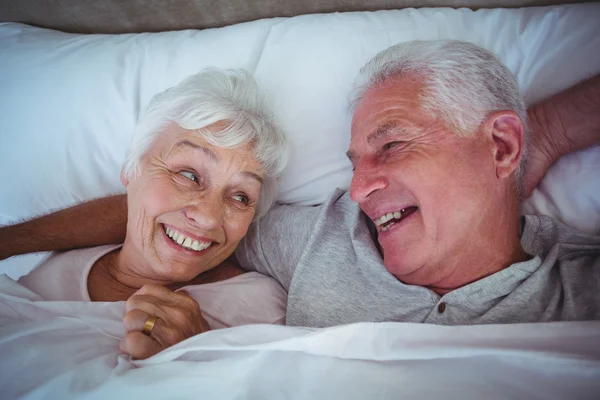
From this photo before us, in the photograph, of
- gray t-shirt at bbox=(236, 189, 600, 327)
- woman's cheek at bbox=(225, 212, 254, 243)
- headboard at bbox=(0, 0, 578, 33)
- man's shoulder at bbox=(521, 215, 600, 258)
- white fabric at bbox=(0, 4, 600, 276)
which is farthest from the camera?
headboard at bbox=(0, 0, 578, 33)

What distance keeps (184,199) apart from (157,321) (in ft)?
1.17

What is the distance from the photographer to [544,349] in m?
0.85

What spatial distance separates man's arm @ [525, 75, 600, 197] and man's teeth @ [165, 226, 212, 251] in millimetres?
1042

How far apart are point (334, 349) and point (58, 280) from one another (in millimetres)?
920

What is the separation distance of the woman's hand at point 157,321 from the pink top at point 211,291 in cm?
18

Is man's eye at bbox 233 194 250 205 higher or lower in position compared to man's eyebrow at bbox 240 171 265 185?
lower

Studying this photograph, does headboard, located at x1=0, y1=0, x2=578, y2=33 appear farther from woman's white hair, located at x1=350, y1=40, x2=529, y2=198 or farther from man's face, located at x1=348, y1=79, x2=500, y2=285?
man's face, located at x1=348, y1=79, x2=500, y2=285

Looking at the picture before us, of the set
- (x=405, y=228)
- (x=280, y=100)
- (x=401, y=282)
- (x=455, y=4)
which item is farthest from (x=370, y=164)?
(x=455, y=4)

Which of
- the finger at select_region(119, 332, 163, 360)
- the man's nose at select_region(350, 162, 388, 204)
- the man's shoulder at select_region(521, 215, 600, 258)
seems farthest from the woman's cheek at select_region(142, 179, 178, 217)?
the man's shoulder at select_region(521, 215, 600, 258)

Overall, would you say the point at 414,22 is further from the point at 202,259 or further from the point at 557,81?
the point at 202,259

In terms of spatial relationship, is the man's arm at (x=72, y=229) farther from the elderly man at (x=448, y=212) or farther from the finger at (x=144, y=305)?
the elderly man at (x=448, y=212)

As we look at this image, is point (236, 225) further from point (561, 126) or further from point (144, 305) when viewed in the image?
point (561, 126)

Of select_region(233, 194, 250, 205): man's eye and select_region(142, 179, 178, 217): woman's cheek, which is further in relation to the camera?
select_region(233, 194, 250, 205): man's eye

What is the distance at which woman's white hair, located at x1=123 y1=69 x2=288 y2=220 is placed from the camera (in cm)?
117
